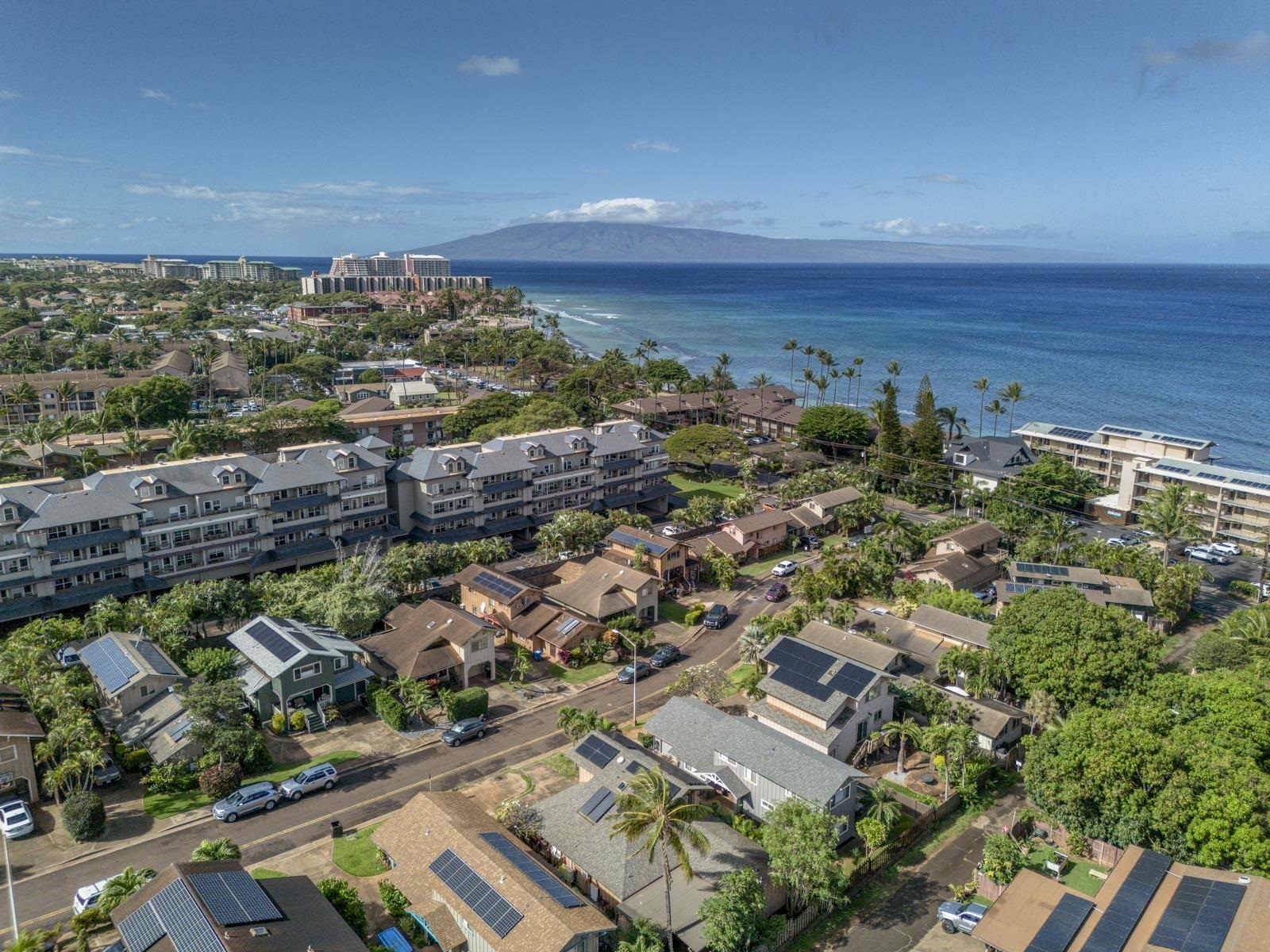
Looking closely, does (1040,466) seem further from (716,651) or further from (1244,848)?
(1244,848)

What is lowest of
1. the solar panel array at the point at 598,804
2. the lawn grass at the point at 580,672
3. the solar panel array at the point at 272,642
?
the lawn grass at the point at 580,672

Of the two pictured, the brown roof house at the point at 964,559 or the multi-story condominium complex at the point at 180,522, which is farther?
the brown roof house at the point at 964,559

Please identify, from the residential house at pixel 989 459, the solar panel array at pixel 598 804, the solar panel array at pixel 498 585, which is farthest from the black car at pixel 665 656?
the residential house at pixel 989 459

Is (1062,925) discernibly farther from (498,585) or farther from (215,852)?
(498,585)

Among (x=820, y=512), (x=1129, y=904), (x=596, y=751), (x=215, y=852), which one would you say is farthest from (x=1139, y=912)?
(x=820, y=512)

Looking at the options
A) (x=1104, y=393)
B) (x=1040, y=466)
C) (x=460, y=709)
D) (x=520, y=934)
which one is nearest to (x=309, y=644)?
(x=460, y=709)

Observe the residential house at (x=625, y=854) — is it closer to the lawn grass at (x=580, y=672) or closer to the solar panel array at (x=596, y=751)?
the solar panel array at (x=596, y=751)
